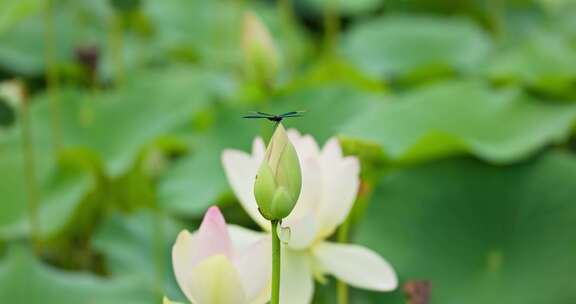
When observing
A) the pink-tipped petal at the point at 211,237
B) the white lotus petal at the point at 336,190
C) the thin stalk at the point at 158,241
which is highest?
the white lotus petal at the point at 336,190

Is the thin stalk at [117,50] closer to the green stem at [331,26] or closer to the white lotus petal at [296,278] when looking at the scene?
the green stem at [331,26]

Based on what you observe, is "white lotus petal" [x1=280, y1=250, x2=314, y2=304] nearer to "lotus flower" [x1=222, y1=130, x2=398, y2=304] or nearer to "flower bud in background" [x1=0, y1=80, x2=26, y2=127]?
"lotus flower" [x1=222, y1=130, x2=398, y2=304]

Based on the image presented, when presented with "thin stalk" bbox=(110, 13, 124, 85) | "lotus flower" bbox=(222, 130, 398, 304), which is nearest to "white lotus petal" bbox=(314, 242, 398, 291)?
"lotus flower" bbox=(222, 130, 398, 304)

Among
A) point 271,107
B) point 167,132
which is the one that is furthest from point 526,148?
point 167,132

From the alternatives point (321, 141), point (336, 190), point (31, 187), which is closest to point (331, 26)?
point (321, 141)

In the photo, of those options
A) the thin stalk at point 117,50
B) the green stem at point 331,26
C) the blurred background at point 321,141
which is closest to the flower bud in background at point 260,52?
the blurred background at point 321,141

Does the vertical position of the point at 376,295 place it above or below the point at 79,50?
below

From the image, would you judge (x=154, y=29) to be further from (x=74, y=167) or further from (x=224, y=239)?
(x=224, y=239)
